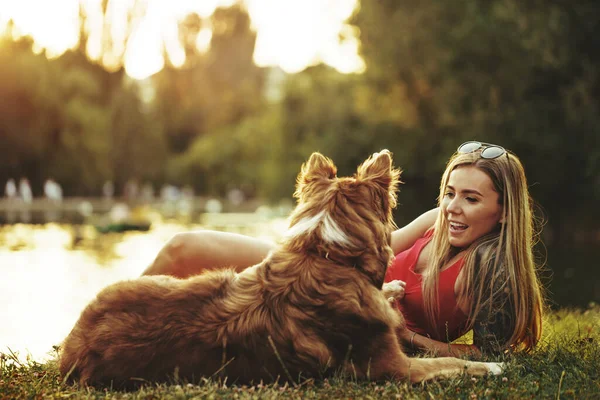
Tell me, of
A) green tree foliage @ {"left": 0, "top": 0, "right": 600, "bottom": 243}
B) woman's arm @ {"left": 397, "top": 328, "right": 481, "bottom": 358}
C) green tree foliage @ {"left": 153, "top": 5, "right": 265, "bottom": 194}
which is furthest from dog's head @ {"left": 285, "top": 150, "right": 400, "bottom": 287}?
green tree foliage @ {"left": 153, "top": 5, "right": 265, "bottom": 194}

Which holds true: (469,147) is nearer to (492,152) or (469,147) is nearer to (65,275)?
(492,152)

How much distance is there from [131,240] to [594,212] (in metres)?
18.9

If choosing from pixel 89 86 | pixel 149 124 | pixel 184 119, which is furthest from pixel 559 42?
pixel 184 119

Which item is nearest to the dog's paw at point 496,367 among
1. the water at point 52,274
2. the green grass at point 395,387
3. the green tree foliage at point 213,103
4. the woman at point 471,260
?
the green grass at point 395,387

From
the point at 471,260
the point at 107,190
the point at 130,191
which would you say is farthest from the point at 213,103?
the point at 471,260

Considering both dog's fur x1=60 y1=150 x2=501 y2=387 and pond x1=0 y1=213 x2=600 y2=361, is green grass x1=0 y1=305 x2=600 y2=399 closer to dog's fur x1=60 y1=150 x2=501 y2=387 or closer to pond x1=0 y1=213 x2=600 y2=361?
dog's fur x1=60 y1=150 x2=501 y2=387

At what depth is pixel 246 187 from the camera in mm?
83938

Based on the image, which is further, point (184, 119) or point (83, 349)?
point (184, 119)

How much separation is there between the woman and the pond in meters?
0.67

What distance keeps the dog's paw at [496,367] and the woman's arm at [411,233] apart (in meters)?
1.58

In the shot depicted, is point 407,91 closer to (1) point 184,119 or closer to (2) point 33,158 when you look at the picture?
(2) point 33,158

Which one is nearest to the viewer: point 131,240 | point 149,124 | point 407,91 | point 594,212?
point 131,240

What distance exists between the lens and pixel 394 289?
17.7 ft

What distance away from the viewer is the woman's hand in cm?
533
